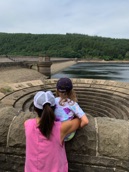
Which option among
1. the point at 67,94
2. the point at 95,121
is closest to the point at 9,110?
the point at 67,94

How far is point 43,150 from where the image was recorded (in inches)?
71.2

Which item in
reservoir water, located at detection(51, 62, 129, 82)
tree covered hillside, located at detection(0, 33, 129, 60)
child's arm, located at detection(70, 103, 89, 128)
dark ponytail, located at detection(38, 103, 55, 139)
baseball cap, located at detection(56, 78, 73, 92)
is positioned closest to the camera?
dark ponytail, located at detection(38, 103, 55, 139)

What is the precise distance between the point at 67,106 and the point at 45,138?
17.8 inches

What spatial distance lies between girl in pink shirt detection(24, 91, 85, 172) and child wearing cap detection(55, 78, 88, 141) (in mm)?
183

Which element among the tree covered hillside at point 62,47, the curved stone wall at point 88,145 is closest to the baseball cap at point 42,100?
the curved stone wall at point 88,145

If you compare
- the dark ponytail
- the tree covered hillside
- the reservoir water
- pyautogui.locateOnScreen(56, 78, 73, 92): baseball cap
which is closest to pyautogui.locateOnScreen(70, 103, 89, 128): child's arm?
pyautogui.locateOnScreen(56, 78, 73, 92): baseball cap

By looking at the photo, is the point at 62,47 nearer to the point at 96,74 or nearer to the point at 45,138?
the point at 96,74

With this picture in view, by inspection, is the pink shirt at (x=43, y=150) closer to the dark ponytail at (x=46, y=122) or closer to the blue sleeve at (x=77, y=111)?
the dark ponytail at (x=46, y=122)

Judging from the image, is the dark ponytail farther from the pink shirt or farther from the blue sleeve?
the blue sleeve

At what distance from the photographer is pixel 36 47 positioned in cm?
9431

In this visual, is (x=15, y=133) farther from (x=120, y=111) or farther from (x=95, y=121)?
(x=120, y=111)

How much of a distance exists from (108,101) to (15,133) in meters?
6.99

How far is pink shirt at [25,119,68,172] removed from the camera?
5.90ft

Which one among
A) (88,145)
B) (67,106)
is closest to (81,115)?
(67,106)
